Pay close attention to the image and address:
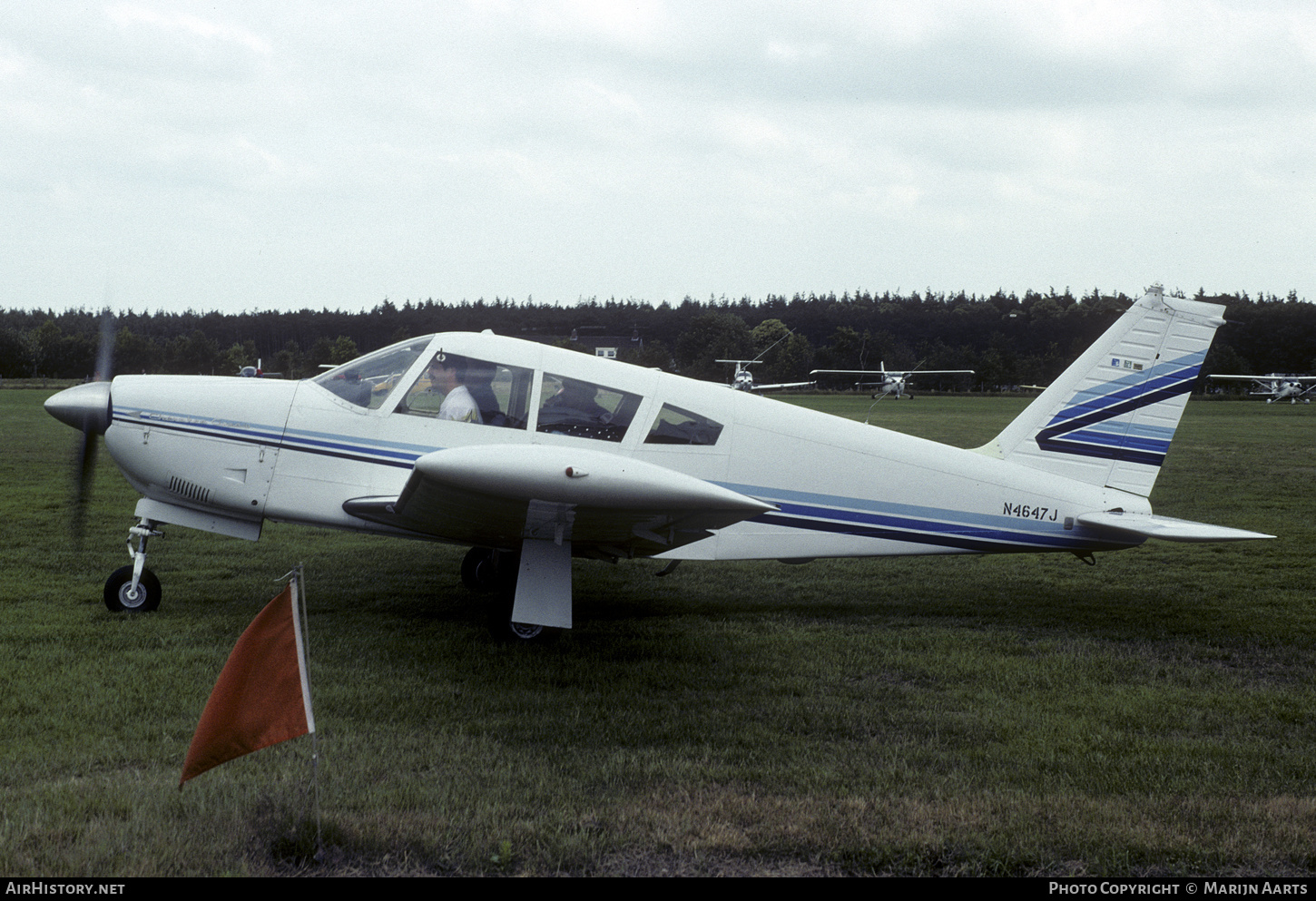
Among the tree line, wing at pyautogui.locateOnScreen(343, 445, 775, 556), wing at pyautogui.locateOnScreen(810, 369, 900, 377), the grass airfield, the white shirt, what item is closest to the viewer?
the grass airfield

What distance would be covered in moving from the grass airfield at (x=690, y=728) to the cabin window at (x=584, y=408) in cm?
155

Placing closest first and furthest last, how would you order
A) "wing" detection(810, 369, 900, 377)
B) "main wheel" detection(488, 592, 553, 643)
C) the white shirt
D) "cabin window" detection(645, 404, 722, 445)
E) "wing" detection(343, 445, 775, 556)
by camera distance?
"wing" detection(343, 445, 775, 556) → "main wheel" detection(488, 592, 553, 643) → the white shirt → "cabin window" detection(645, 404, 722, 445) → "wing" detection(810, 369, 900, 377)

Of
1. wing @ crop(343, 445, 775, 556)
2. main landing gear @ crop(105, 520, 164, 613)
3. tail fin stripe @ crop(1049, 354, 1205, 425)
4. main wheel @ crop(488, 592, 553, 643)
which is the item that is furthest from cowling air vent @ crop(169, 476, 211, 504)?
tail fin stripe @ crop(1049, 354, 1205, 425)

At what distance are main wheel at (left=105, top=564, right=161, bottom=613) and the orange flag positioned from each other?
4.09 meters

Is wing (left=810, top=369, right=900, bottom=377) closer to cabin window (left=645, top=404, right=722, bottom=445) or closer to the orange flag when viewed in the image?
cabin window (left=645, top=404, right=722, bottom=445)

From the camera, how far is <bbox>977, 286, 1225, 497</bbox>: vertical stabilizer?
749cm

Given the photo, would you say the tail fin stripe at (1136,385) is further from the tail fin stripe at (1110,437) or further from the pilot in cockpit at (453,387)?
the pilot in cockpit at (453,387)

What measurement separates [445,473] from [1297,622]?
6969 millimetres

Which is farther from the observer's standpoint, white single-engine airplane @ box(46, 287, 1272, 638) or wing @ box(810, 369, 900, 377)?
wing @ box(810, 369, 900, 377)

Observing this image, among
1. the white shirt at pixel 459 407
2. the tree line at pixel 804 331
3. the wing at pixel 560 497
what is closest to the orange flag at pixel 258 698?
the wing at pixel 560 497

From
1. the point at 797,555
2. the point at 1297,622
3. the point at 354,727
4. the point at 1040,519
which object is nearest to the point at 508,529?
the point at 354,727

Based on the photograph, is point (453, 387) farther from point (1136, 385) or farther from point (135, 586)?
point (1136, 385)

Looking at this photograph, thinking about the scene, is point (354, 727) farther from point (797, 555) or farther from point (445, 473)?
point (797, 555)

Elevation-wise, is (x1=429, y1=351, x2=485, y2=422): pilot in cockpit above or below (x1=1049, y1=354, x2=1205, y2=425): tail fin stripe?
below
